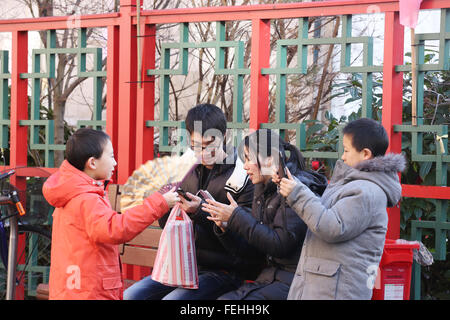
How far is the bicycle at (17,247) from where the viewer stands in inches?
172

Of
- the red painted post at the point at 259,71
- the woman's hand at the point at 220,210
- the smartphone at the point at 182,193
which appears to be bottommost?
the woman's hand at the point at 220,210

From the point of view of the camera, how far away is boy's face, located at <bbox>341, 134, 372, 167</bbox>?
328cm

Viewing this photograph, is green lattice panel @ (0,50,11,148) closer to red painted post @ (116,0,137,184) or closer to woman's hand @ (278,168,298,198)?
red painted post @ (116,0,137,184)

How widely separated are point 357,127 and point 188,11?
5.93ft

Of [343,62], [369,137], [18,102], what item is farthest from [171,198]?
[18,102]

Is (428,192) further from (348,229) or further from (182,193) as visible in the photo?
(182,193)

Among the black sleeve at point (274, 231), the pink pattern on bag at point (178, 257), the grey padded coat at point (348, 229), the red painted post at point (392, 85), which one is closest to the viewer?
the grey padded coat at point (348, 229)

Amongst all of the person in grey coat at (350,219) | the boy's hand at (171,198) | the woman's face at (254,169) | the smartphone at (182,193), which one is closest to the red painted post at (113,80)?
the smartphone at (182,193)

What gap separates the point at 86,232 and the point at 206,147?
35.4 inches

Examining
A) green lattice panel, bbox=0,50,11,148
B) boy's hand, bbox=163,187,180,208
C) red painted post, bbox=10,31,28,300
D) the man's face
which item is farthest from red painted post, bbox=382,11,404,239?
green lattice panel, bbox=0,50,11,148

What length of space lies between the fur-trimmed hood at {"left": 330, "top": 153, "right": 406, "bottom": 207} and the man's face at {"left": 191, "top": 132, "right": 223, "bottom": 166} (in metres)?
0.98

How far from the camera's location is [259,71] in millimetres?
4449

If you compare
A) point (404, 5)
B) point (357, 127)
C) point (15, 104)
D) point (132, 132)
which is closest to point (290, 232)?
point (357, 127)

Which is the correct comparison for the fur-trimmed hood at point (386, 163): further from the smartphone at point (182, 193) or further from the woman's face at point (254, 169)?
the smartphone at point (182, 193)
